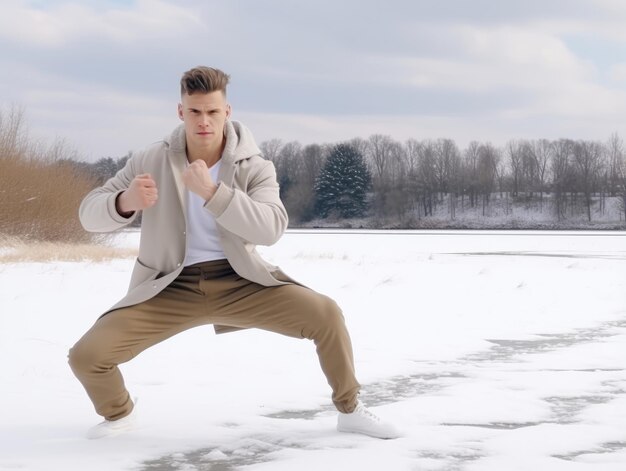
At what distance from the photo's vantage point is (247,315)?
146 inches

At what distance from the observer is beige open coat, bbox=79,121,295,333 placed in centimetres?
359

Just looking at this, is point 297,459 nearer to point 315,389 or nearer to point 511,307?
point 315,389

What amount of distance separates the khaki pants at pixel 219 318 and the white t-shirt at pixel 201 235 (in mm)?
40

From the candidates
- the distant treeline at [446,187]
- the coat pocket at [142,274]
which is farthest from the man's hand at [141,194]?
the distant treeline at [446,187]

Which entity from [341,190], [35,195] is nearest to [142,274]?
[35,195]

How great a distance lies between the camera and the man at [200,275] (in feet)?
11.7

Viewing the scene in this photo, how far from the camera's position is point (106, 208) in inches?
140

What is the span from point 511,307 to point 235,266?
20.4 ft

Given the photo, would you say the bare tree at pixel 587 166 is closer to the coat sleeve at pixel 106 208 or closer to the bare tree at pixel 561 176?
the bare tree at pixel 561 176

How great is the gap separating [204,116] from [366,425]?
5.18ft

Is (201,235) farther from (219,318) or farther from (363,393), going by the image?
(363,393)

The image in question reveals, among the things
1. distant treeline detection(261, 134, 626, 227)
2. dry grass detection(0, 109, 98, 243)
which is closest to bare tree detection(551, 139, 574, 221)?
distant treeline detection(261, 134, 626, 227)

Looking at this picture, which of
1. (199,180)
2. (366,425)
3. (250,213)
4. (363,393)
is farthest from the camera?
(363,393)

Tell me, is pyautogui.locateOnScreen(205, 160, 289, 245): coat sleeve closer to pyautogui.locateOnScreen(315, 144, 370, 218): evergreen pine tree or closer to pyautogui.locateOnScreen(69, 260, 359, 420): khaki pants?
pyautogui.locateOnScreen(69, 260, 359, 420): khaki pants
